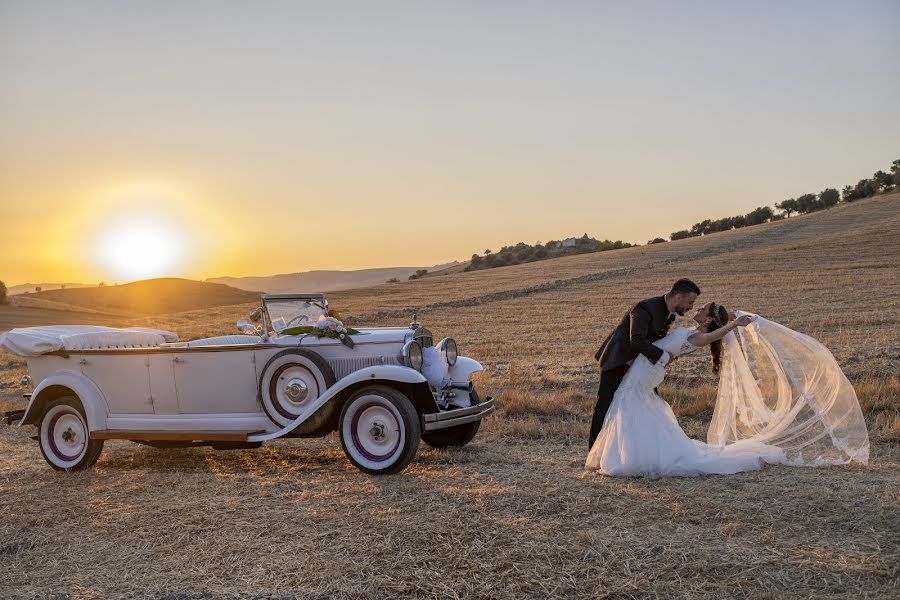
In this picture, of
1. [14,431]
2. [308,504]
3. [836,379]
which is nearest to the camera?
[308,504]

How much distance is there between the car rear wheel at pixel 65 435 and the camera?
943 centimetres

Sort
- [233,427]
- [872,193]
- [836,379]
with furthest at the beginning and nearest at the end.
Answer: [872,193], [233,427], [836,379]

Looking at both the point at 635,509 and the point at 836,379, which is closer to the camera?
the point at 635,509

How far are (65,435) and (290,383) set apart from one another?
122 inches

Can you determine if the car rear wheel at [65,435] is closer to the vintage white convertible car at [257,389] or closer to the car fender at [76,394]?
the vintage white convertible car at [257,389]

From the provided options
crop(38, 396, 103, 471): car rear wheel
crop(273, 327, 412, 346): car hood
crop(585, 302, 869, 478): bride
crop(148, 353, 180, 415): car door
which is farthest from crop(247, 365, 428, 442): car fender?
crop(38, 396, 103, 471): car rear wheel

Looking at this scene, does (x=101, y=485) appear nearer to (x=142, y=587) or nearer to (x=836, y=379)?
(x=142, y=587)

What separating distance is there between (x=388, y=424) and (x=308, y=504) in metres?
Result: 1.45

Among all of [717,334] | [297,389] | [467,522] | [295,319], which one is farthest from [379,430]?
[717,334]

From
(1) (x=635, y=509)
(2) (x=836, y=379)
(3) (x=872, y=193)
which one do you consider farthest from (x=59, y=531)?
(3) (x=872, y=193)

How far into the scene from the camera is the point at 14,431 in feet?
39.6

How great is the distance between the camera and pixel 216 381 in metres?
9.01

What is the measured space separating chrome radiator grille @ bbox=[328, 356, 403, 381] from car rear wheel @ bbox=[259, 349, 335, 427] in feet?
0.58

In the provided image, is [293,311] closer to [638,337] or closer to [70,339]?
[70,339]
